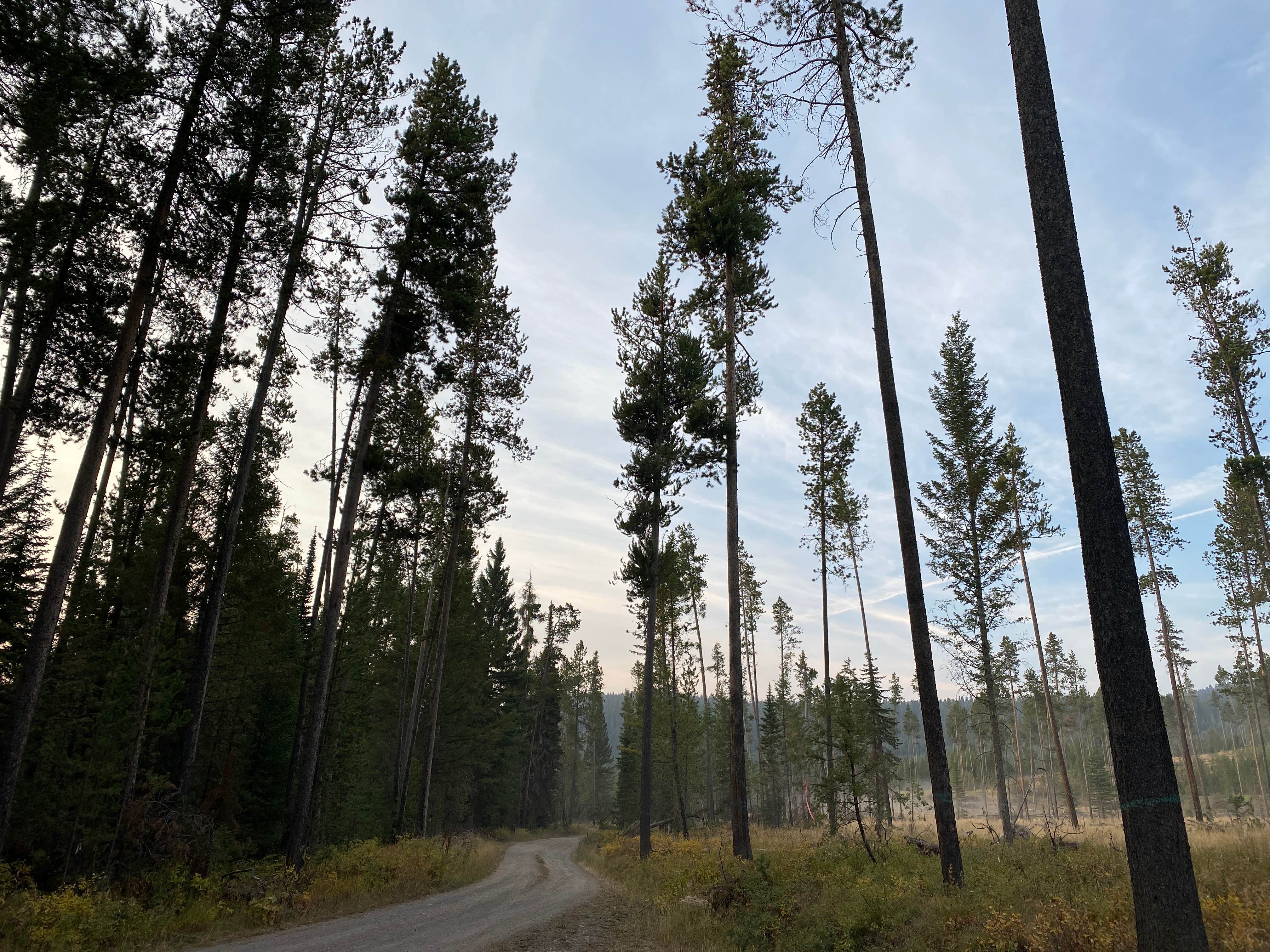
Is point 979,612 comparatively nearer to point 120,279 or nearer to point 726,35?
point 726,35

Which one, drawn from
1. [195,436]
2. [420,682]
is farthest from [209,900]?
[420,682]

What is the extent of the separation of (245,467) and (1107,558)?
1395cm

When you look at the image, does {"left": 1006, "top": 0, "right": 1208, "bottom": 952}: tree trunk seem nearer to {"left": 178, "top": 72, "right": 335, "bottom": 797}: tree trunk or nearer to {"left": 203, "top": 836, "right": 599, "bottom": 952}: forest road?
{"left": 203, "top": 836, "right": 599, "bottom": 952}: forest road

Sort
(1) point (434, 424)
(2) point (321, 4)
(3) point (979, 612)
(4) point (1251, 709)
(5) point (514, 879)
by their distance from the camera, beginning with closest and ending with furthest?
(2) point (321, 4) < (5) point (514, 879) < (1) point (434, 424) < (3) point (979, 612) < (4) point (1251, 709)

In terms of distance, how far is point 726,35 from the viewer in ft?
39.9

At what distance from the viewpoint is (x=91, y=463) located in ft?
29.8

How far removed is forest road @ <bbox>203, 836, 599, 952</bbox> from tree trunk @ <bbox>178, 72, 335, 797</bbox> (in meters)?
3.72

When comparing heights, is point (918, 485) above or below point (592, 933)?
above

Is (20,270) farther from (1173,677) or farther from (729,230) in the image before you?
(1173,677)

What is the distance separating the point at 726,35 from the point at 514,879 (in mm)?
22353

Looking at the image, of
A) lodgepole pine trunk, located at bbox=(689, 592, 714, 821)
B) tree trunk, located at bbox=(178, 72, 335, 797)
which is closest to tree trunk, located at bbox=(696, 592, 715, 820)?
lodgepole pine trunk, located at bbox=(689, 592, 714, 821)

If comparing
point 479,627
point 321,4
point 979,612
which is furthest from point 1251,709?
point 321,4

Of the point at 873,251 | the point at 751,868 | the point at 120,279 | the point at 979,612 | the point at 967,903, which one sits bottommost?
the point at 751,868

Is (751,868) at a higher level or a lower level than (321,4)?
lower
